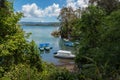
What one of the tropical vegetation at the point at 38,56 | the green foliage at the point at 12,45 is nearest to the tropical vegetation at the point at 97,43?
the tropical vegetation at the point at 38,56

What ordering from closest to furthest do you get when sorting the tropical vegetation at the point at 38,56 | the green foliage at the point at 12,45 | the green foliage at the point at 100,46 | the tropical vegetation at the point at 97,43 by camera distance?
the green foliage at the point at 100,46 → the tropical vegetation at the point at 97,43 → the tropical vegetation at the point at 38,56 → the green foliage at the point at 12,45

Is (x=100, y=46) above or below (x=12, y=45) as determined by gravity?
below

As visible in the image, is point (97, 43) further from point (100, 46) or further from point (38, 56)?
point (38, 56)

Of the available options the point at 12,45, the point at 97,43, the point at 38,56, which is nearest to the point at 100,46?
the point at 38,56

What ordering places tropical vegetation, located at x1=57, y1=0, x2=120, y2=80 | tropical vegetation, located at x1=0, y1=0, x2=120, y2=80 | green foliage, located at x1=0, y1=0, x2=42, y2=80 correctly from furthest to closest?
green foliage, located at x1=0, y1=0, x2=42, y2=80 → tropical vegetation, located at x1=0, y1=0, x2=120, y2=80 → tropical vegetation, located at x1=57, y1=0, x2=120, y2=80

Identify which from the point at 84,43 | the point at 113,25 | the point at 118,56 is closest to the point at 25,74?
the point at 118,56

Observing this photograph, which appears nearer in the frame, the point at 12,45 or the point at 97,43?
the point at 12,45

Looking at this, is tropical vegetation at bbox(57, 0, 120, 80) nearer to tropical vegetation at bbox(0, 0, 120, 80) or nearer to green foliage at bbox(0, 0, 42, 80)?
tropical vegetation at bbox(0, 0, 120, 80)

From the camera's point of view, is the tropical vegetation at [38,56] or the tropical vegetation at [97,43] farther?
the tropical vegetation at [38,56]

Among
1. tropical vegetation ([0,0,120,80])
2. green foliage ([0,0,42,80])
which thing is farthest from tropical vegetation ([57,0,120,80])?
green foliage ([0,0,42,80])

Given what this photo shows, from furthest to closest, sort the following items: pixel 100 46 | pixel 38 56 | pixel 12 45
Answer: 1. pixel 38 56
2. pixel 100 46
3. pixel 12 45

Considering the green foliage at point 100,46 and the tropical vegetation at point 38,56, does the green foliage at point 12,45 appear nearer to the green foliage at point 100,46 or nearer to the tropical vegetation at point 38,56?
the tropical vegetation at point 38,56

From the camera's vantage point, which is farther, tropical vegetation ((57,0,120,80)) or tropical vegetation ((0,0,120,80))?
tropical vegetation ((0,0,120,80))

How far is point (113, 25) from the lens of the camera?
31.9 ft
